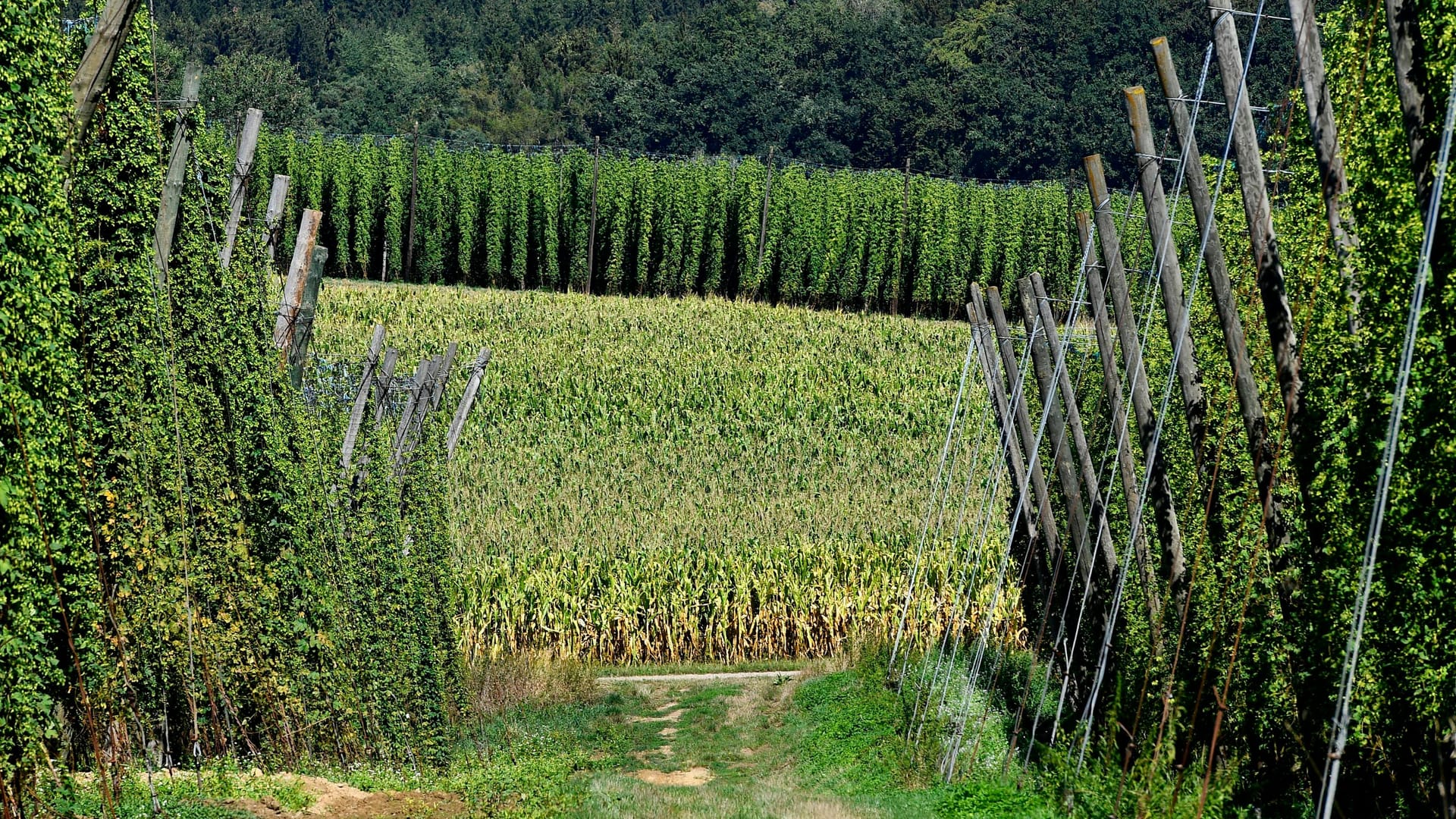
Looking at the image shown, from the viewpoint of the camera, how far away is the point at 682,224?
166ft

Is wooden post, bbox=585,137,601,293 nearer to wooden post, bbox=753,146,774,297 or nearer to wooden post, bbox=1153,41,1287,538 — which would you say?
wooden post, bbox=753,146,774,297

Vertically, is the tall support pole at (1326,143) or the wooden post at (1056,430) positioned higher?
the tall support pole at (1326,143)

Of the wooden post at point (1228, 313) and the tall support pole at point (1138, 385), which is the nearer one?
the wooden post at point (1228, 313)

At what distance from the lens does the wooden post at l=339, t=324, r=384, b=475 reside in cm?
1220

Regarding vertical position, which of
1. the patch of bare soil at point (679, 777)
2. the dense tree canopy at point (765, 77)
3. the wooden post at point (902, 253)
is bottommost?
the patch of bare soil at point (679, 777)

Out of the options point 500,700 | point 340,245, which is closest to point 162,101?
point 500,700

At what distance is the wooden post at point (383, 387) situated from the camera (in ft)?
44.5

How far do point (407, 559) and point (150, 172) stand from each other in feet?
Result: 16.8

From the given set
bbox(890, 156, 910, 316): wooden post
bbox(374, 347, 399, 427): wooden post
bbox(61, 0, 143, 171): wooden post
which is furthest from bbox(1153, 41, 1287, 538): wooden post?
bbox(890, 156, 910, 316): wooden post

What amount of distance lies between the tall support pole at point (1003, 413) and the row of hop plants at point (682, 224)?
33.9 metres

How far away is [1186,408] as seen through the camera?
1007 cm

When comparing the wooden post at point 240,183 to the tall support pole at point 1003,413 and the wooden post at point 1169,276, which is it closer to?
the wooden post at point 1169,276

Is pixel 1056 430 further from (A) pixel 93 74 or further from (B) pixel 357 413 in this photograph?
(A) pixel 93 74

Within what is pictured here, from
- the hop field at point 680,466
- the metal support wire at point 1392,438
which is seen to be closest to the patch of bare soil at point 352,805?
the metal support wire at point 1392,438
